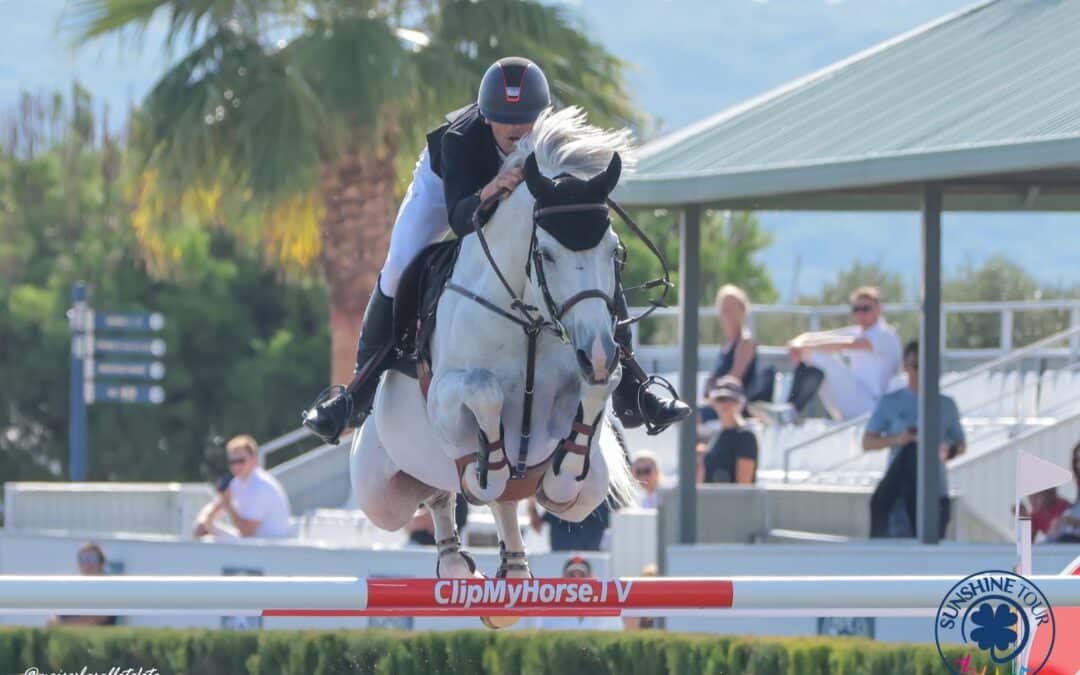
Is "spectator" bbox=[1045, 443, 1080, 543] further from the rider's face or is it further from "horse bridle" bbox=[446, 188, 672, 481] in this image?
the rider's face

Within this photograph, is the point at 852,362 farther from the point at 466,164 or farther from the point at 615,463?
the point at 466,164

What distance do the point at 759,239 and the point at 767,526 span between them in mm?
28117

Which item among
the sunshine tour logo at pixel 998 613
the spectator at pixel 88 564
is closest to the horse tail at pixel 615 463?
the sunshine tour logo at pixel 998 613

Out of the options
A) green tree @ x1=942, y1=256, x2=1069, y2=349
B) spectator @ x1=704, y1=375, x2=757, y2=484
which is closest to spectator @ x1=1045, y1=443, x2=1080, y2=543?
spectator @ x1=704, y1=375, x2=757, y2=484

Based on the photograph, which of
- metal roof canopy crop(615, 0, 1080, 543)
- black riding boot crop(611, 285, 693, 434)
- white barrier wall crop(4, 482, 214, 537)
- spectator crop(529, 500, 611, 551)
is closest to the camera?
black riding boot crop(611, 285, 693, 434)

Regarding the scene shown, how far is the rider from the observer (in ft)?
21.0

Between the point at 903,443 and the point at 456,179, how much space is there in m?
5.67

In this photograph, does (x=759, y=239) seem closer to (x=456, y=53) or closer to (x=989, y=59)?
(x=456, y=53)

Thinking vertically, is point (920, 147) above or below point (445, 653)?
above

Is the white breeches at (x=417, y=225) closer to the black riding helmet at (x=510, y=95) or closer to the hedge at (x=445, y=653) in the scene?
the black riding helmet at (x=510, y=95)

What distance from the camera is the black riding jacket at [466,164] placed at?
6391 mm

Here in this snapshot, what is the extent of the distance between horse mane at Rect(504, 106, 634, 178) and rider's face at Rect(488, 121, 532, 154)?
150mm

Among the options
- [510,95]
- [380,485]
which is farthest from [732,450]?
[510,95]

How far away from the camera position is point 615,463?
7.07 meters
